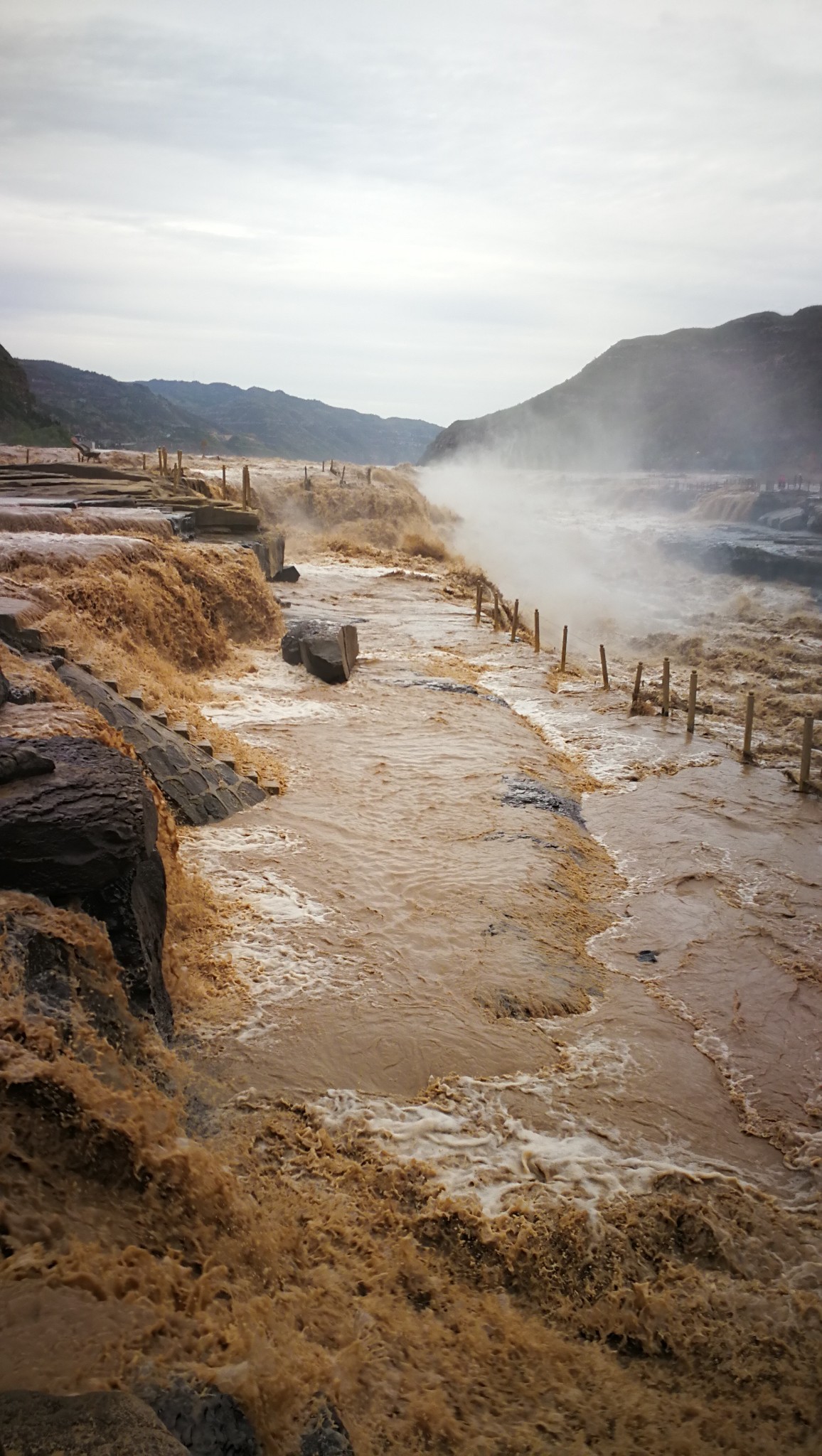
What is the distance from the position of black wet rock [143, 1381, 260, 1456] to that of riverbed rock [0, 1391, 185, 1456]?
0.31 feet

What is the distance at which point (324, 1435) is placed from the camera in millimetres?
2695

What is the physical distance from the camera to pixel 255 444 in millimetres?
92562

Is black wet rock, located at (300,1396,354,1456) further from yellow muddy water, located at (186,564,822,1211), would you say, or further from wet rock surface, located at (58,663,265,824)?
wet rock surface, located at (58,663,265,824)

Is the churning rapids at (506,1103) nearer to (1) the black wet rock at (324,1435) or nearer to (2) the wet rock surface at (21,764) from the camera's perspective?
(1) the black wet rock at (324,1435)

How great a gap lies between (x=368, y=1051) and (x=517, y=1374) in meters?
2.13

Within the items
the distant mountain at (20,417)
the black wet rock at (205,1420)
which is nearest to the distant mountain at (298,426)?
the distant mountain at (20,417)

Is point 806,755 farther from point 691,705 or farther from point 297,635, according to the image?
point 297,635

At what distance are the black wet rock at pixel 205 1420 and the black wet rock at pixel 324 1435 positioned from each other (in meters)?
0.19

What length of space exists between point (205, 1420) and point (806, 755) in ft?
34.2

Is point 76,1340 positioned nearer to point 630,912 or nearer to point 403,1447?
point 403,1447

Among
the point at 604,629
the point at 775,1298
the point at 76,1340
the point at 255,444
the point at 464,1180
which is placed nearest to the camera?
the point at 76,1340

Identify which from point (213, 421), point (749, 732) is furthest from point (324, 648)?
point (213, 421)

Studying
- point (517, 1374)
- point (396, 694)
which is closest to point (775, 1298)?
point (517, 1374)

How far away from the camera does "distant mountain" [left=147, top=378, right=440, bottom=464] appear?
112 meters
